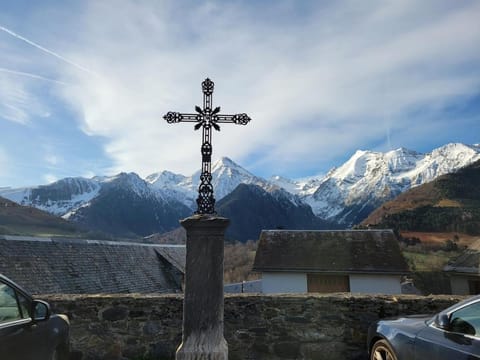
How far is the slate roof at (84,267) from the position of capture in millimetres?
13388

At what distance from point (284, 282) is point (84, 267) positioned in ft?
37.6

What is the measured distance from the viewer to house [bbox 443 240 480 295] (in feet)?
55.0

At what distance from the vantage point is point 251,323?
20.0ft

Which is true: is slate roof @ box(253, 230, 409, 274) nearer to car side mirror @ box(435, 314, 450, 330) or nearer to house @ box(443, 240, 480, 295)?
house @ box(443, 240, 480, 295)

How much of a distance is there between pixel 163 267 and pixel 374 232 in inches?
537

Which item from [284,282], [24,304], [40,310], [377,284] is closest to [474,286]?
[377,284]

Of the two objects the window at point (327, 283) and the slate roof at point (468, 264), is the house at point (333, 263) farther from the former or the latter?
the slate roof at point (468, 264)

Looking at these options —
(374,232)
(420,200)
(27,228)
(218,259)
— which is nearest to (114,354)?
(218,259)

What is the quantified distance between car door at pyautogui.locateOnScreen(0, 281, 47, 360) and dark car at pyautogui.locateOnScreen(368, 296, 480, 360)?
407 cm

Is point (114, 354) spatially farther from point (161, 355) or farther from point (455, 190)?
point (455, 190)

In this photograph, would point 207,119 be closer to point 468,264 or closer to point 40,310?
point 40,310

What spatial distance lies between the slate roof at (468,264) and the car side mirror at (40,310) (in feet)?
58.7

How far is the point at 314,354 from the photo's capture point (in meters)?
5.93

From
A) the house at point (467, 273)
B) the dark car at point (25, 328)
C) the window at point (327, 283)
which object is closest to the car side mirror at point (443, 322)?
the dark car at point (25, 328)
